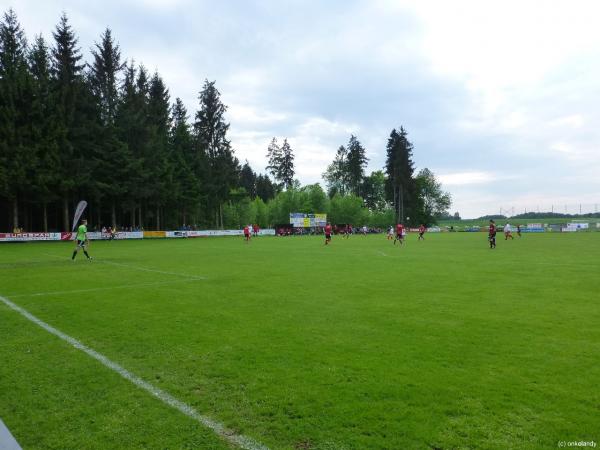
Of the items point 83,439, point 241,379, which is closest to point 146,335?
point 241,379

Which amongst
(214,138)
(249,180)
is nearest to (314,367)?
(214,138)

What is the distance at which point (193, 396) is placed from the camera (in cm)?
453

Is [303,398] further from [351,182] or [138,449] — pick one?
[351,182]

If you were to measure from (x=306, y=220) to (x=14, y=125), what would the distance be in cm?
4127

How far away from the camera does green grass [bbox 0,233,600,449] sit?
3.77 meters

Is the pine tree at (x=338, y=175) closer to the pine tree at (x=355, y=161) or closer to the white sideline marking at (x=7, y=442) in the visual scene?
the pine tree at (x=355, y=161)

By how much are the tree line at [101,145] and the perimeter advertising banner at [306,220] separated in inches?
377

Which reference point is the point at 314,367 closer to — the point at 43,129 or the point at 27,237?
the point at 27,237

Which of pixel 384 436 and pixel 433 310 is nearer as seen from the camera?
pixel 384 436

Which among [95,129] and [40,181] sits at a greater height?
[95,129]

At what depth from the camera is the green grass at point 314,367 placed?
12.4ft

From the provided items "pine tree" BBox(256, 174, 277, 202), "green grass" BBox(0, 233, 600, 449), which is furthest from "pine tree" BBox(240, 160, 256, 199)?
"green grass" BBox(0, 233, 600, 449)

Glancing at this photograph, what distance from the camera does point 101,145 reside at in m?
48.2

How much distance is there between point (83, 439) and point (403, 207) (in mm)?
94360
